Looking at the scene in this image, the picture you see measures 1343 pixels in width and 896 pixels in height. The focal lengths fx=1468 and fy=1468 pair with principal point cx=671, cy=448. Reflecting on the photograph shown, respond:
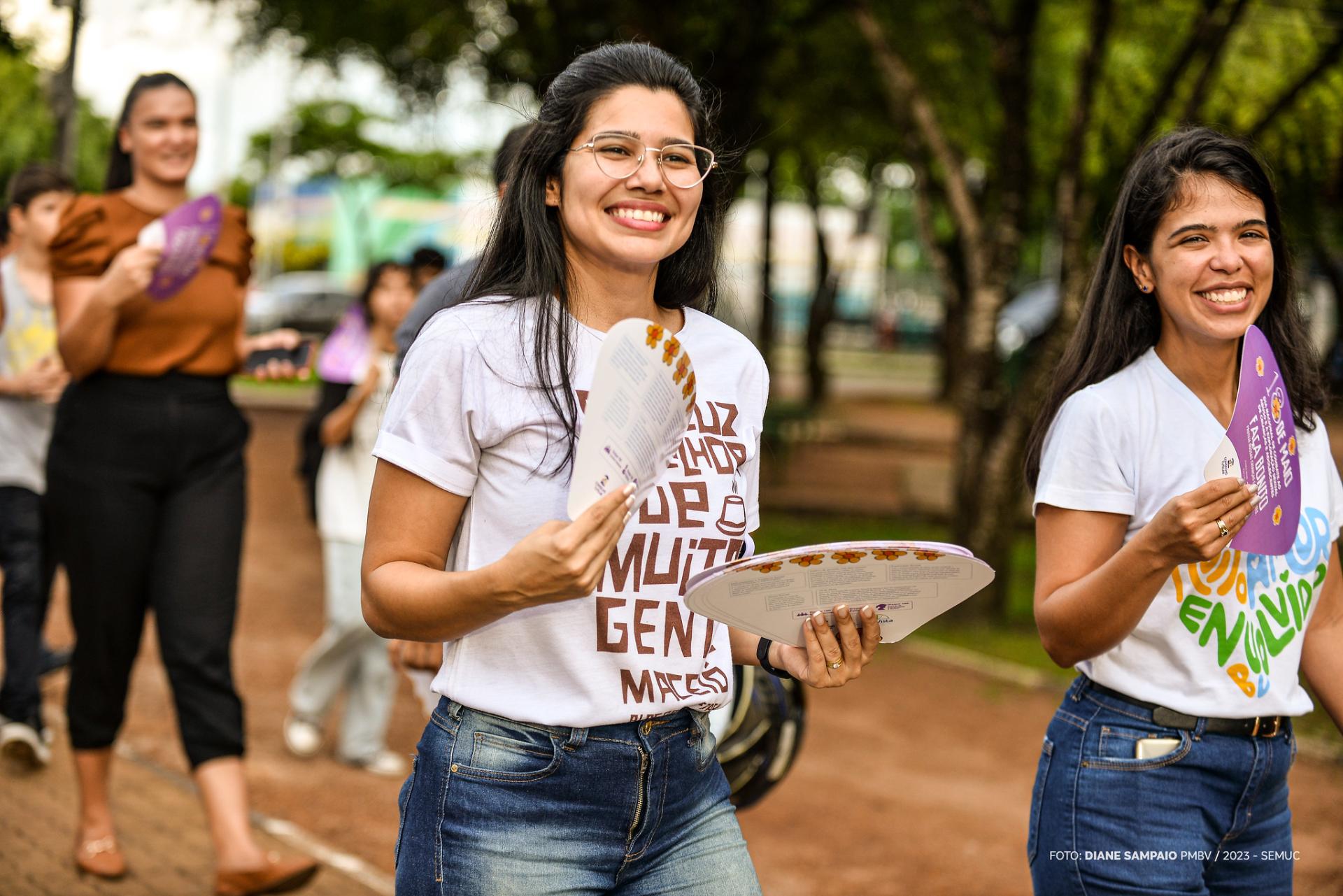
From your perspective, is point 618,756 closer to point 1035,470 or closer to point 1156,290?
point 1035,470

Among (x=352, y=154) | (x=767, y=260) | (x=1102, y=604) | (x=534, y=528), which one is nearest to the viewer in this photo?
(x=534, y=528)

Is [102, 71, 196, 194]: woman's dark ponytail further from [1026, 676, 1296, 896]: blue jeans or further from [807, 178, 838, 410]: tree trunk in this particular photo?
[807, 178, 838, 410]: tree trunk

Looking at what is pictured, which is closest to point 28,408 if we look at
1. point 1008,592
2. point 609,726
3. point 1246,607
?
point 609,726

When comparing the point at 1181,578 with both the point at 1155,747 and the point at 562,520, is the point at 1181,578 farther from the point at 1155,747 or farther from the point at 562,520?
the point at 562,520

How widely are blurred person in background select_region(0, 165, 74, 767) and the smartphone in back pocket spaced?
4332 mm

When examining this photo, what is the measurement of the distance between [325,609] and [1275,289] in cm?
699

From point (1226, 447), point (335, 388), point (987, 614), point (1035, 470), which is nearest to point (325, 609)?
point (335, 388)

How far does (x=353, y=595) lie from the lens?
576 centimetres

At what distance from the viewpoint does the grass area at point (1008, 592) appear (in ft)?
26.2

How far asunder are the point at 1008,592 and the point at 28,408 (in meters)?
6.20

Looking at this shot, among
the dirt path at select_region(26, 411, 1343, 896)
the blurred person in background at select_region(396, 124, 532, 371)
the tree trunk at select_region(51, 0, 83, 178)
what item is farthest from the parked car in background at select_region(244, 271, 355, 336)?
the blurred person in background at select_region(396, 124, 532, 371)

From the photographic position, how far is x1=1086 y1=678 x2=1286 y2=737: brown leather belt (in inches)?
97.3

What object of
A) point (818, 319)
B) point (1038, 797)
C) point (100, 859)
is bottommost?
point (100, 859)

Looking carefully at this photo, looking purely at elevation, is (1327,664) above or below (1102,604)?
below
